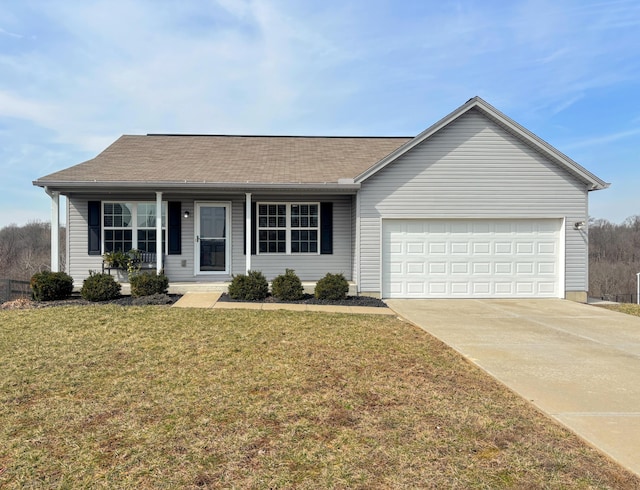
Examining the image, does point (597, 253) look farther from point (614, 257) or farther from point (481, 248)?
point (481, 248)

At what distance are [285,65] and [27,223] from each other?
44.2 meters

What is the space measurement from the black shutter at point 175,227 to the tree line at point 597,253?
3134 centimetres

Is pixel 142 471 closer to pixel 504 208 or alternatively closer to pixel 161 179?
pixel 161 179

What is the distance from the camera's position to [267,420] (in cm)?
353

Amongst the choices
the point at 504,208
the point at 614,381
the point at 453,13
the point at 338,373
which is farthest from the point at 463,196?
the point at 338,373

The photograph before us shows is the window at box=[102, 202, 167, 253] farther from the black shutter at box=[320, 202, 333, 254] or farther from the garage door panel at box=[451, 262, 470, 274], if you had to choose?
the garage door panel at box=[451, 262, 470, 274]

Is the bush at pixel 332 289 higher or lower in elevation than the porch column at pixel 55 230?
lower

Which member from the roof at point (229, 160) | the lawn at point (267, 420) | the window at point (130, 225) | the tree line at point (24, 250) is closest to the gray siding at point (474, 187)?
the roof at point (229, 160)

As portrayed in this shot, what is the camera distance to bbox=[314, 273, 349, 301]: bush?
10.4 meters

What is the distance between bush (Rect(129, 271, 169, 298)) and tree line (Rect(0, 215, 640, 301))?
32.3 metres

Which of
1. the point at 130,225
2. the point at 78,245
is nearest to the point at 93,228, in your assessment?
the point at 78,245

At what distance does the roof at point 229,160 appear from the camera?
1096 cm

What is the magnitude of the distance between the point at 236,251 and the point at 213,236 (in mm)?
827

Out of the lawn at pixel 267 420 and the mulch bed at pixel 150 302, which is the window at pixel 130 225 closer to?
the mulch bed at pixel 150 302
